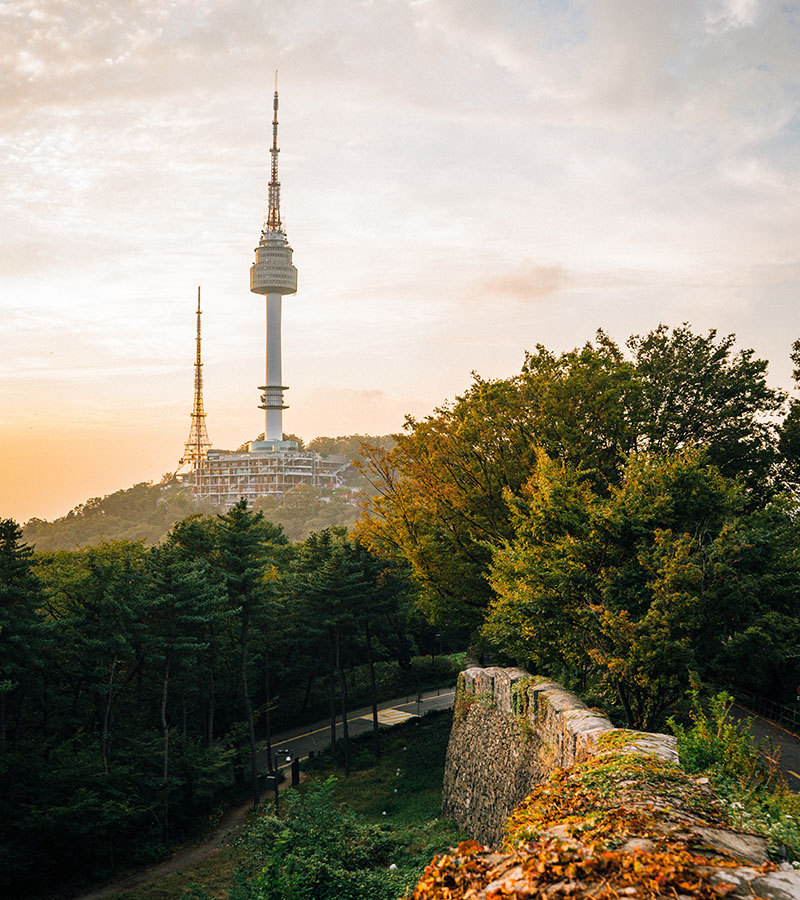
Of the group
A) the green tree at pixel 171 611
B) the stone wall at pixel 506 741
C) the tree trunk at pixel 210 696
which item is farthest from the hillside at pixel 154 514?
the stone wall at pixel 506 741

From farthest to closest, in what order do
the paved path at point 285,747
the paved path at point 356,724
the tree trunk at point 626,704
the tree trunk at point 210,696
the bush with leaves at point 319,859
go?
the paved path at point 356,724 → the tree trunk at point 210,696 → the paved path at point 285,747 → the tree trunk at point 626,704 → the bush with leaves at point 319,859

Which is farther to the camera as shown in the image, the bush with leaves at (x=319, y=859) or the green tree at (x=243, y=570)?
the green tree at (x=243, y=570)

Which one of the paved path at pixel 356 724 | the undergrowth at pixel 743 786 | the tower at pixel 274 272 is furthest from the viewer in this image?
the tower at pixel 274 272

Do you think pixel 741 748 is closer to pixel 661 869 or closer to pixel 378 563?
pixel 661 869

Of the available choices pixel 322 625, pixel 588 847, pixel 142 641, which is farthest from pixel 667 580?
pixel 322 625

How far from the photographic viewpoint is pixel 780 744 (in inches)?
562

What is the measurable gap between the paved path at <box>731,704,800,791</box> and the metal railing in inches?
7.3

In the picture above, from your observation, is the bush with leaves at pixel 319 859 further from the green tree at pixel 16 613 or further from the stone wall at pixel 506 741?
the green tree at pixel 16 613

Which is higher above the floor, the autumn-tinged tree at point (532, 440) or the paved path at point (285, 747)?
the autumn-tinged tree at point (532, 440)

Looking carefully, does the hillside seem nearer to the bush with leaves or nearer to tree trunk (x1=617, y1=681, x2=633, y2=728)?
the bush with leaves

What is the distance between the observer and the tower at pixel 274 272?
525 feet

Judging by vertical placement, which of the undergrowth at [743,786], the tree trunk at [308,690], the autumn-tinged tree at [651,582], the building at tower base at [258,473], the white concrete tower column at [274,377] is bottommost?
the tree trunk at [308,690]

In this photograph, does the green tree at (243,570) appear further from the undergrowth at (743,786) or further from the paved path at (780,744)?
the undergrowth at (743,786)

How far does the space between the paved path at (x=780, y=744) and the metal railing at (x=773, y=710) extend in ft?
0.61
